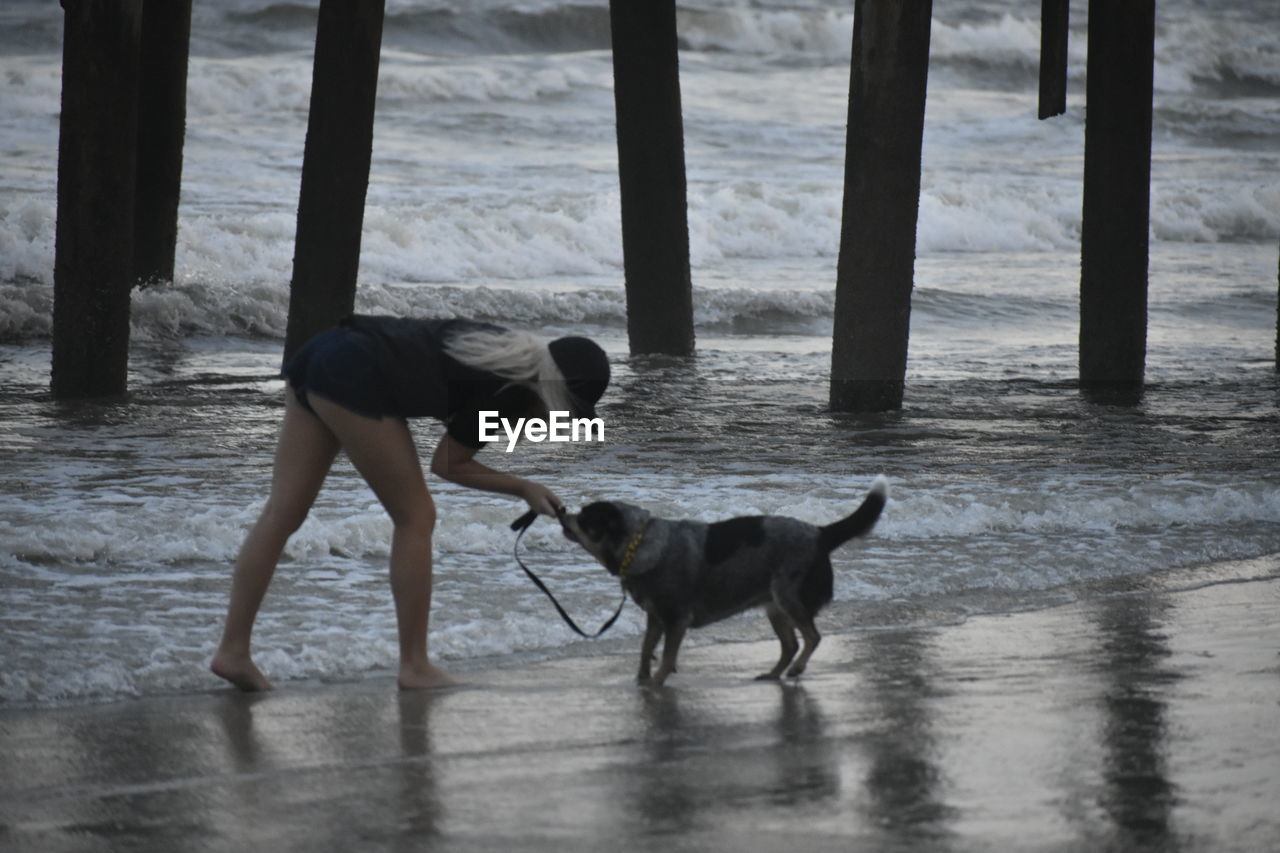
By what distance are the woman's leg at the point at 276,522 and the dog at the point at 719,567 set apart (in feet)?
2.38

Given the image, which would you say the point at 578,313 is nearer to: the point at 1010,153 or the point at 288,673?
the point at 288,673

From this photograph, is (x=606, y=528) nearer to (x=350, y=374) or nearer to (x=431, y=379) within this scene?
(x=431, y=379)

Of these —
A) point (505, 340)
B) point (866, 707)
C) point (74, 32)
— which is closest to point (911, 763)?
point (866, 707)

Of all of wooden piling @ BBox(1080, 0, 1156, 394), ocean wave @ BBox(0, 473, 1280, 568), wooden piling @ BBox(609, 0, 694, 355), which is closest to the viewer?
ocean wave @ BBox(0, 473, 1280, 568)

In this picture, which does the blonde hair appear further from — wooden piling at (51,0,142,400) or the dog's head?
wooden piling at (51,0,142,400)

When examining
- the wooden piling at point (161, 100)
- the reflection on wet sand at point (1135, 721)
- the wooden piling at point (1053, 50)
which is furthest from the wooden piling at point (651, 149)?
the reflection on wet sand at point (1135, 721)

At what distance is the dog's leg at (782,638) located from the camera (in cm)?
497

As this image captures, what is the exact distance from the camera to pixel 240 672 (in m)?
4.86

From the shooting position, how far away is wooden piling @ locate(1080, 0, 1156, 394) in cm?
1204

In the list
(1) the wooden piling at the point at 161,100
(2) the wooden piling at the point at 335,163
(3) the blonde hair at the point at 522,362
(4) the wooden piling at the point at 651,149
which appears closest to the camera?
(3) the blonde hair at the point at 522,362

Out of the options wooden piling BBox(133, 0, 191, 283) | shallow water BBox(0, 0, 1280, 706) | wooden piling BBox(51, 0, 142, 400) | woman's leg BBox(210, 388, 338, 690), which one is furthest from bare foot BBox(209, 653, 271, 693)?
wooden piling BBox(133, 0, 191, 283)

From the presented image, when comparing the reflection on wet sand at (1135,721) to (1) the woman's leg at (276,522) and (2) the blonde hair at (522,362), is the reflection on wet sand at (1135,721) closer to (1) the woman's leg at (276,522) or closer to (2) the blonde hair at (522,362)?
(2) the blonde hair at (522,362)

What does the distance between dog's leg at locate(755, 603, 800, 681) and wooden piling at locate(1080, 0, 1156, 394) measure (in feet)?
25.1

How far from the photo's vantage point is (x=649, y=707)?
15.0ft
